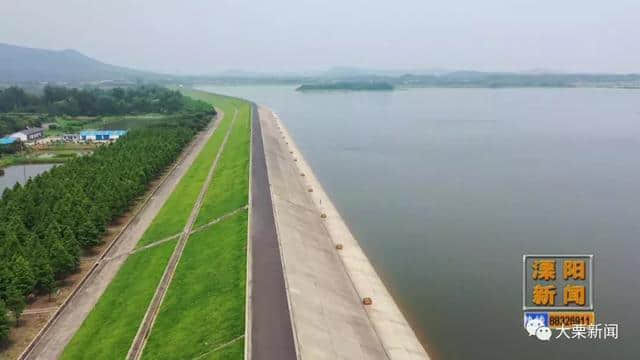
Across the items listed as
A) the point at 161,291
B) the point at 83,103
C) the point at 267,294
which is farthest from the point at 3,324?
the point at 83,103

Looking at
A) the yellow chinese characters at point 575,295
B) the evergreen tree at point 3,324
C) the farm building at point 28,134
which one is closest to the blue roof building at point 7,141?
the farm building at point 28,134

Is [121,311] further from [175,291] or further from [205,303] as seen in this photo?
[205,303]

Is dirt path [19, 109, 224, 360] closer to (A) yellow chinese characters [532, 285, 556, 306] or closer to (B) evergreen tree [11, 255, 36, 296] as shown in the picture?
(B) evergreen tree [11, 255, 36, 296]

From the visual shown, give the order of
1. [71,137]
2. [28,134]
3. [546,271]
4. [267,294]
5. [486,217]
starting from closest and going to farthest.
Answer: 1. [546,271]
2. [267,294]
3. [486,217]
4. [28,134]
5. [71,137]

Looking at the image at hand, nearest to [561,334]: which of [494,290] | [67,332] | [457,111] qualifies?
[494,290]

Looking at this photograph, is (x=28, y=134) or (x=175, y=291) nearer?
(x=175, y=291)

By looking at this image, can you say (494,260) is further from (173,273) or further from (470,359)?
(173,273)

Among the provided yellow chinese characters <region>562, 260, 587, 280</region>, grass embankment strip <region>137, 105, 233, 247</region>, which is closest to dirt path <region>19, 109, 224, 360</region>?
grass embankment strip <region>137, 105, 233, 247</region>
